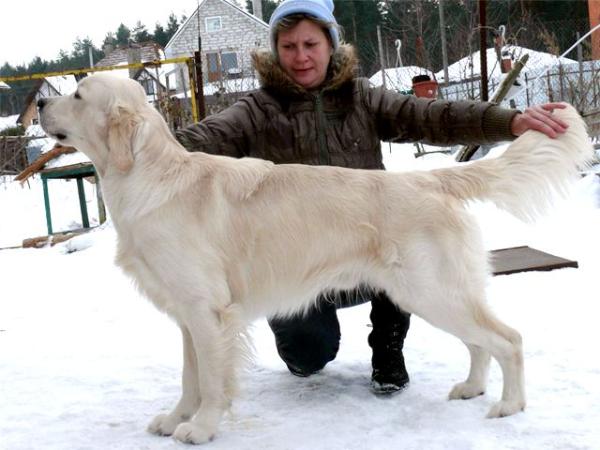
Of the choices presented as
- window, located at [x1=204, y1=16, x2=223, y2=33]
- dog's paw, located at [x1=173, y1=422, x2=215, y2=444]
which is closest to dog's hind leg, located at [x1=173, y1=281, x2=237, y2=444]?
dog's paw, located at [x1=173, y1=422, x2=215, y2=444]

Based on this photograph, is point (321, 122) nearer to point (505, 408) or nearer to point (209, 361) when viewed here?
point (209, 361)

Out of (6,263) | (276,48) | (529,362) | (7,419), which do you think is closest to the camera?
(7,419)

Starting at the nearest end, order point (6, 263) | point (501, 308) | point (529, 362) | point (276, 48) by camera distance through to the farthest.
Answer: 1. point (529, 362)
2. point (276, 48)
3. point (501, 308)
4. point (6, 263)

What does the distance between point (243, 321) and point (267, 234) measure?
0.35 m

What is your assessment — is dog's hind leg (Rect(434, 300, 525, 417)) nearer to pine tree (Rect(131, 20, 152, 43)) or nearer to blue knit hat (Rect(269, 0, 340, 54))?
blue knit hat (Rect(269, 0, 340, 54))

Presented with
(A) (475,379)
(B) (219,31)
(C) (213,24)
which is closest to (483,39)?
(A) (475,379)

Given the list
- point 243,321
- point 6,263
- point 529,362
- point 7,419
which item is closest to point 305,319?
point 243,321

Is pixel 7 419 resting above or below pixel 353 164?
below

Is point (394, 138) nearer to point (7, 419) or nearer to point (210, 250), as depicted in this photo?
point (210, 250)

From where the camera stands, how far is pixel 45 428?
262 centimetres

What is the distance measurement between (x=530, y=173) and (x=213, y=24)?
31.5 m

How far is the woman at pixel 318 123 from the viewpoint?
314 centimetres

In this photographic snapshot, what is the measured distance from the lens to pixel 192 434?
245cm

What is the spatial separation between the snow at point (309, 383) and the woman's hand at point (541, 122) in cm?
106
